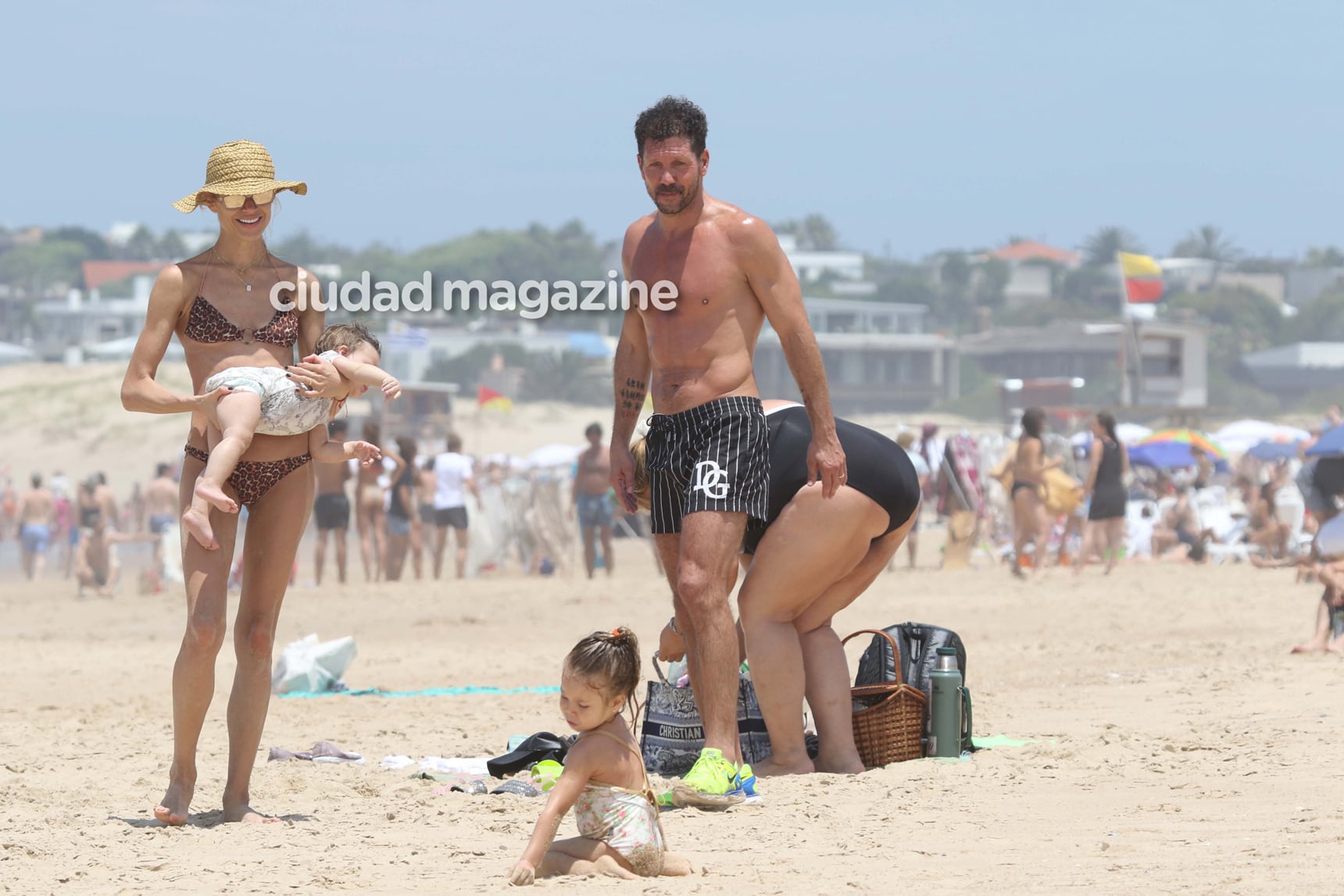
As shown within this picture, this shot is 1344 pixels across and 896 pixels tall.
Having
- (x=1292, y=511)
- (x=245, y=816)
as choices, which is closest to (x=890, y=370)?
(x=1292, y=511)

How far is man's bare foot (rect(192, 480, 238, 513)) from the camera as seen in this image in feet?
14.1

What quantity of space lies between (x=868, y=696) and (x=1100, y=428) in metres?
10.2

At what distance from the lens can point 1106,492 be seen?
1493 centimetres

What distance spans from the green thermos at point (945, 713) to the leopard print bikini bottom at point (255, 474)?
2.14 meters

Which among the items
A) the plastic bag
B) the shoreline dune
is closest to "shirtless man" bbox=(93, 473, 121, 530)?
the shoreline dune

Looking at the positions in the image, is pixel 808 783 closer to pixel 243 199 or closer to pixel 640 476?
pixel 640 476

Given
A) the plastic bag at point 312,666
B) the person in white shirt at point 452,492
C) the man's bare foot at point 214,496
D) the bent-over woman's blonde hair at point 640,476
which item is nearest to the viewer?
the man's bare foot at point 214,496

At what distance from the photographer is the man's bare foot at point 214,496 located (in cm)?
429

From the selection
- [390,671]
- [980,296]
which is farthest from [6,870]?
[980,296]

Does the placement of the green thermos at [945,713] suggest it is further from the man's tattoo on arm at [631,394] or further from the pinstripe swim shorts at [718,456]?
the man's tattoo on arm at [631,394]

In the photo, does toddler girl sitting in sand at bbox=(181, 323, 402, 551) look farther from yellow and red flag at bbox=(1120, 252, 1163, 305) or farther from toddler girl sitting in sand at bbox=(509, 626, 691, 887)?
yellow and red flag at bbox=(1120, 252, 1163, 305)

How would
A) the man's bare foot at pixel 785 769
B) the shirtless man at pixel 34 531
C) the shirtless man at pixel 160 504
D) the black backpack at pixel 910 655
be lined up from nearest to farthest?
1. the man's bare foot at pixel 785 769
2. the black backpack at pixel 910 655
3. the shirtless man at pixel 160 504
4. the shirtless man at pixel 34 531

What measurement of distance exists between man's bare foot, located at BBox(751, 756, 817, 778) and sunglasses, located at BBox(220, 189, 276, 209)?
7.26 ft

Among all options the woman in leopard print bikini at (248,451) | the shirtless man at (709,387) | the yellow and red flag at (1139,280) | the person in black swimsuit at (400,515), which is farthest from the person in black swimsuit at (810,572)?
the yellow and red flag at (1139,280)
